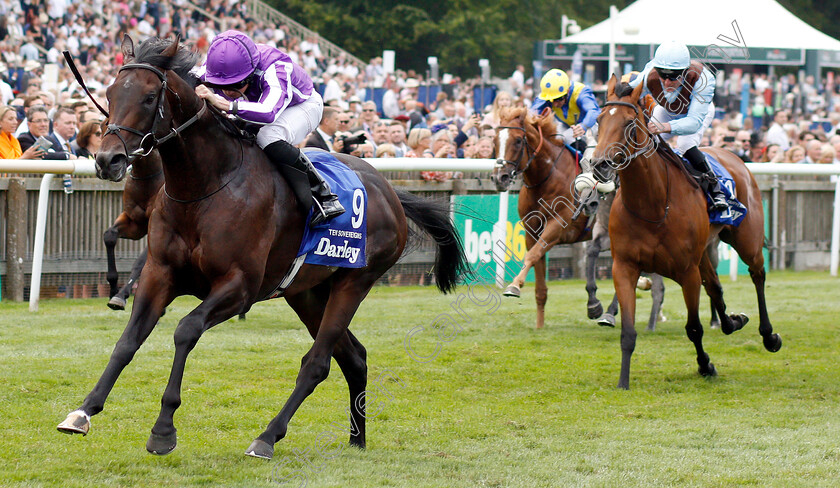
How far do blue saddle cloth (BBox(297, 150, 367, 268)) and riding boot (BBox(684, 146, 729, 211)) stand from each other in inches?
115

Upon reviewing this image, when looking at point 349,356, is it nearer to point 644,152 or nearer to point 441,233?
point 441,233

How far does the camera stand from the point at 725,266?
43.5ft

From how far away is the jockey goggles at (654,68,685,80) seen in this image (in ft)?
21.3

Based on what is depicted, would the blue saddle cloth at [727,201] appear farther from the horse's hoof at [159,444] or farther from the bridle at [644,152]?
the horse's hoof at [159,444]

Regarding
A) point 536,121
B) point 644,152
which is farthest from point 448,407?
point 536,121

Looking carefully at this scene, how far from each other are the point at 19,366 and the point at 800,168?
8659 millimetres

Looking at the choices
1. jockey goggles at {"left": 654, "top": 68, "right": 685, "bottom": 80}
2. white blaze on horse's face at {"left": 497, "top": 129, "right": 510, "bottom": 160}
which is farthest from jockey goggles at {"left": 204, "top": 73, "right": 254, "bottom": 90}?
white blaze on horse's face at {"left": 497, "top": 129, "right": 510, "bottom": 160}

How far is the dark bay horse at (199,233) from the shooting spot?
406 cm

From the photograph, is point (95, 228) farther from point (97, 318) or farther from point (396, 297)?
point (396, 297)

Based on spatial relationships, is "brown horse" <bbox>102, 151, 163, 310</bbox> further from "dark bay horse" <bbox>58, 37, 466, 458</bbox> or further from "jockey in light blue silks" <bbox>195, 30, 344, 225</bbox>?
"dark bay horse" <bbox>58, 37, 466, 458</bbox>

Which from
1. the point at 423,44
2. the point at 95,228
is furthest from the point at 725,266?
the point at 423,44

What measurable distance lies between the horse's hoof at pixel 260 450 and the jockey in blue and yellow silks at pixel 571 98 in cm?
497

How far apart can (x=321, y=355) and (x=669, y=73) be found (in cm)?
311

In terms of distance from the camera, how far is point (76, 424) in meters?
3.81
